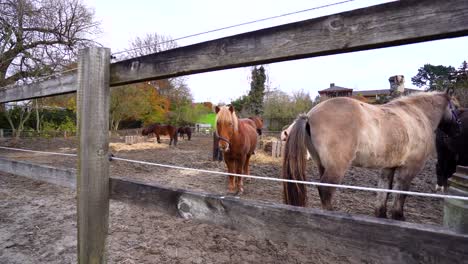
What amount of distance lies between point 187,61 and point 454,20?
114 cm

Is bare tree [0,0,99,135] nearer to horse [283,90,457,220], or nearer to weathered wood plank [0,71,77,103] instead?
weathered wood plank [0,71,77,103]

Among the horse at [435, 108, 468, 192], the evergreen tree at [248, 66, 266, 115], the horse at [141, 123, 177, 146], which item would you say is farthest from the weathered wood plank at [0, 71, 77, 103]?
the evergreen tree at [248, 66, 266, 115]

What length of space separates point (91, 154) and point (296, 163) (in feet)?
6.31

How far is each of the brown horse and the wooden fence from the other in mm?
2846

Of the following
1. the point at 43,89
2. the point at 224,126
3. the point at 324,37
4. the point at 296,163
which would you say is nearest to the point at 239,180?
the point at 224,126

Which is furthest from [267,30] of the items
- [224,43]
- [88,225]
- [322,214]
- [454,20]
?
[88,225]

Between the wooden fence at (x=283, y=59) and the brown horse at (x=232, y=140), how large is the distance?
285 centimetres

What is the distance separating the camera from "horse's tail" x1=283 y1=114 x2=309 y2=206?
2.58 metres

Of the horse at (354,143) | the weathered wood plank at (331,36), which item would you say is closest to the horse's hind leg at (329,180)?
the horse at (354,143)

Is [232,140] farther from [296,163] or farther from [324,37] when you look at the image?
[324,37]

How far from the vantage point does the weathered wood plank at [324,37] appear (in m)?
0.85

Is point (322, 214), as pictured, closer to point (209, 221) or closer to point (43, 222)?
point (209, 221)

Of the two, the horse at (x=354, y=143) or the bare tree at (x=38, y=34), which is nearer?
the horse at (x=354, y=143)

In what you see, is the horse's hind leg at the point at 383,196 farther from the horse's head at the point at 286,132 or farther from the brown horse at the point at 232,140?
the brown horse at the point at 232,140
